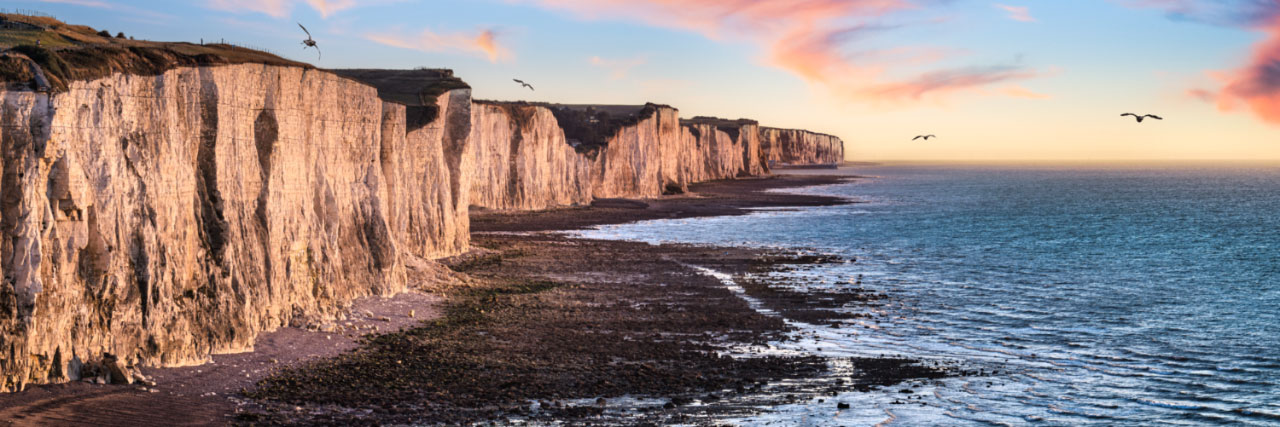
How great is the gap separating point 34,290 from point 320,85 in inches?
421

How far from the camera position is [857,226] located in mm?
66375

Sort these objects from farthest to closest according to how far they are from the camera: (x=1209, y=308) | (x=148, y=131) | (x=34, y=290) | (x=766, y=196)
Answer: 1. (x=766, y=196)
2. (x=1209, y=308)
3. (x=148, y=131)
4. (x=34, y=290)

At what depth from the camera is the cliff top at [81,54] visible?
1574 centimetres

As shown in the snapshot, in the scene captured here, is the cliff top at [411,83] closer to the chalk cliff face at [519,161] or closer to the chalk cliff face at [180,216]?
the chalk cliff face at [519,161]

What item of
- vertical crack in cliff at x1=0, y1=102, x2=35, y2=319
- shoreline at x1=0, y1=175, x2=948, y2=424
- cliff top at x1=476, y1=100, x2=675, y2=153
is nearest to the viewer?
vertical crack in cliff at x1=0, y1=102, x2=35, y2=319

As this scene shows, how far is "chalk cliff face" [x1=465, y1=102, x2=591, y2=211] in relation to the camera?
2442 inches

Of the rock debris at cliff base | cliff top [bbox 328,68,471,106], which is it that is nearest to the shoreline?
the rock debris at cliff base

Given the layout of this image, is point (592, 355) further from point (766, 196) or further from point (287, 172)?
point (766, 196)

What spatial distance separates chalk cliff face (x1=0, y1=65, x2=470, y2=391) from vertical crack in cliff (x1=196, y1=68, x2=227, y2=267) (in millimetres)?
26

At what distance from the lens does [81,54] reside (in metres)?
16.8

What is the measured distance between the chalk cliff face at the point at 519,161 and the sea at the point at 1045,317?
9157 millimetres

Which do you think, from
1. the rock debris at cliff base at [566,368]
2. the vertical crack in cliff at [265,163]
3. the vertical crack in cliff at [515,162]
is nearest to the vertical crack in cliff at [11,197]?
the rock debris at cliff base at [566,368]

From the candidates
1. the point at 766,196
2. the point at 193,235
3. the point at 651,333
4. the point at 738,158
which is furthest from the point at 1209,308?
the point at 738,158

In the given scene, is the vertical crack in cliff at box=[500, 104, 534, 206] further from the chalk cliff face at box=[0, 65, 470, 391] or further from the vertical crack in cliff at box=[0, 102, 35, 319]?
the vertical crack in cliff at box=[0, 102, 35, 319]
